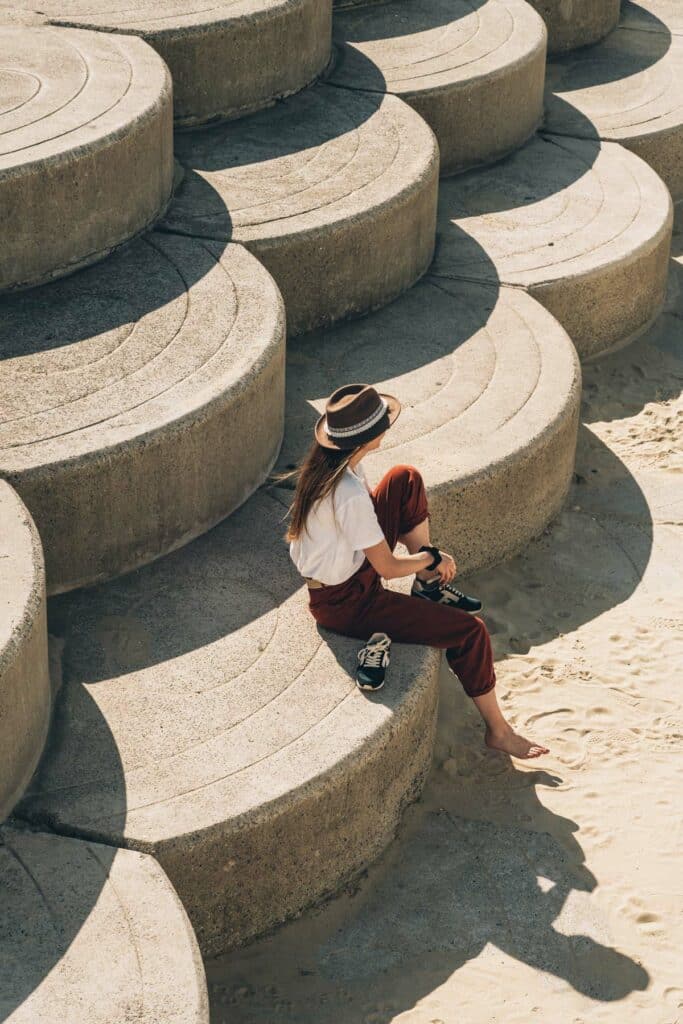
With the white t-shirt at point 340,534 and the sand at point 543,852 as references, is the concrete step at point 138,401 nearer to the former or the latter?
the white t-shirt at point 340,534

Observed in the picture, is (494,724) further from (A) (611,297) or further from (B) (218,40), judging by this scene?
A: (B) (218,40)

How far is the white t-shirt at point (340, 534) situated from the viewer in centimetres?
516

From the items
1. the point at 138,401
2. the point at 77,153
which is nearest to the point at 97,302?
the point at 77,153

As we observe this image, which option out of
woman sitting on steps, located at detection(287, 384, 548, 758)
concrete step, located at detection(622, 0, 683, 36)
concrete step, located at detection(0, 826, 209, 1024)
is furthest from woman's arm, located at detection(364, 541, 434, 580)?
concrete step, located at detection(622, 0, 683, 36)

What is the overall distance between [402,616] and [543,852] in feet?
3.18

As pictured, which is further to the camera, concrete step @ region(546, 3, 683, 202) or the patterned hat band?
concrete step @ region(546, 3, 683, 202)

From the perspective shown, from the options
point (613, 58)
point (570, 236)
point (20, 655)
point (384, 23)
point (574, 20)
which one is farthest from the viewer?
point (613, 58)

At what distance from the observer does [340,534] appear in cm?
525

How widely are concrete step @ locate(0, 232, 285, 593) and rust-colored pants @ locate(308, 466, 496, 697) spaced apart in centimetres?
74

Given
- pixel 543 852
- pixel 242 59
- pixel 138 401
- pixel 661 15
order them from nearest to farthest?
1. pixel 543 852
2. pixel 138 401
3. pixel 242 59
4. pixel 661 15

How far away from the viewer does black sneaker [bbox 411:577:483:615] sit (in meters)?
5.74

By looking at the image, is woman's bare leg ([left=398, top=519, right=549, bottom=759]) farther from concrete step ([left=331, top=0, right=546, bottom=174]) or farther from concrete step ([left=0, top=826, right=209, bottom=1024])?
concrete step ([left=331, top=0, right=546, bottom=174])

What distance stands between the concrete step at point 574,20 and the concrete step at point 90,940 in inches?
310

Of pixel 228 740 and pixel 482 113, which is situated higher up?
pixel 482 113
